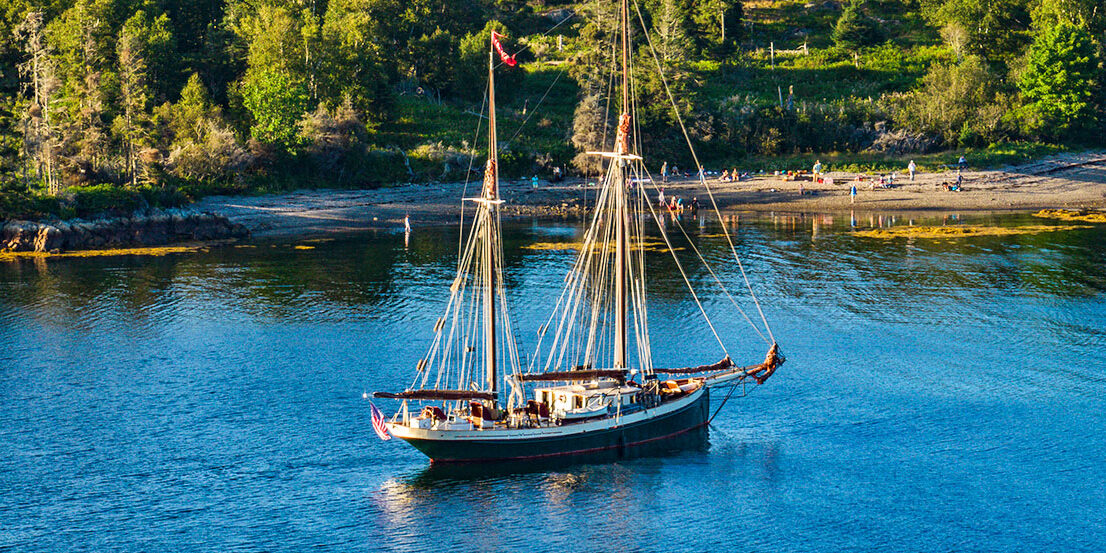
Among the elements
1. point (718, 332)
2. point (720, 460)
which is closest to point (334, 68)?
point (718, 332)

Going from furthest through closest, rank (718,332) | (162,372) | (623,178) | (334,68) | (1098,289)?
(334,68)
(1098,289)
(718,332)
(162,372)
(623,178)

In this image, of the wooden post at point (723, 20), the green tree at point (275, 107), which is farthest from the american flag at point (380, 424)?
the wooden post at point (723, 20)

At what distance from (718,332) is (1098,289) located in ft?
117

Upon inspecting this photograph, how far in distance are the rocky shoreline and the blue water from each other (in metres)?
14.6

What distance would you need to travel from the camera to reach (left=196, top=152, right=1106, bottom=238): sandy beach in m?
134

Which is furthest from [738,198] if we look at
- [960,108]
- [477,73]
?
[477,73]

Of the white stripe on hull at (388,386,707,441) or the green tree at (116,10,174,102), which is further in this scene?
the green tree at (116,10,174,102)

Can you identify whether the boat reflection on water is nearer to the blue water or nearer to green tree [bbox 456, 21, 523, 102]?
the blue water

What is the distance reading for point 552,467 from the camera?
52.4 m

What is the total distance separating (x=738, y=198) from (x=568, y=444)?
3886 inches

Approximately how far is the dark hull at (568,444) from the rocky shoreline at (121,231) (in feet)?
262

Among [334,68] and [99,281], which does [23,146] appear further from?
[334,68]

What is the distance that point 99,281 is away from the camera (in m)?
99.1

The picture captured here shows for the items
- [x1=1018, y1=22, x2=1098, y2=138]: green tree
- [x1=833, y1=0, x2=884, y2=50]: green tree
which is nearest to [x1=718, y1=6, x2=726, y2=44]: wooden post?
[x1=833, y1=0, x2=884, y2=50]: green tree
